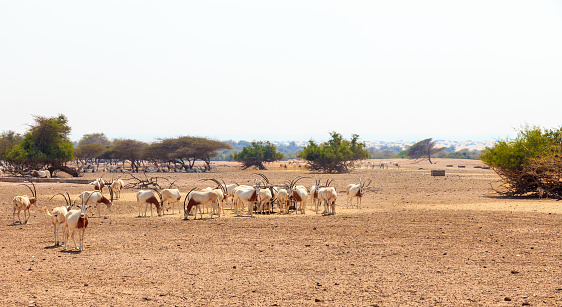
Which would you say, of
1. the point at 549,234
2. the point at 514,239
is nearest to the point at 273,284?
the point at 514,239

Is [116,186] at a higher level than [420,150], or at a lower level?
lower

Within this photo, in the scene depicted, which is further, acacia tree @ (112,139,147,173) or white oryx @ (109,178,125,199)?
acacia tree @ (112,139,147,173)

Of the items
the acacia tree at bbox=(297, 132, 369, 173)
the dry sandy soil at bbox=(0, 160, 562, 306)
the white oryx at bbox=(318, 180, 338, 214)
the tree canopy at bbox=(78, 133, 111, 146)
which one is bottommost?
the dry sandy soil at bbox=(0, 160, 562, 306)

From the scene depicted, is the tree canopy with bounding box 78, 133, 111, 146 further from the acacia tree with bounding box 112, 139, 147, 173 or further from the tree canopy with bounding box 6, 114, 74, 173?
the tree canopy with bounding box 6, 114, 74, 173

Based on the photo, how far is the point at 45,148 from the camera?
45906 millimetres

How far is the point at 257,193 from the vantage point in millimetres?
18250

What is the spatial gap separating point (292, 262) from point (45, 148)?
4193 centimetres

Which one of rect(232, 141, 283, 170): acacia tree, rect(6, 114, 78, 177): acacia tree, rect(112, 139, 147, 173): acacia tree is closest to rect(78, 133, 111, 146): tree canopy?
rect(112, 139, 147, 173): acacia tree

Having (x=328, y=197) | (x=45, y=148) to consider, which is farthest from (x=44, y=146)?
(x=328, y=197)

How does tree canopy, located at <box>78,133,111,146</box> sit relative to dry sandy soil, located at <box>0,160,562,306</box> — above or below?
above

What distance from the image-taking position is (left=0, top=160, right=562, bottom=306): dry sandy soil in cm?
788

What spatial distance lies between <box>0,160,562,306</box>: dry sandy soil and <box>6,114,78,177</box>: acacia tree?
101ft

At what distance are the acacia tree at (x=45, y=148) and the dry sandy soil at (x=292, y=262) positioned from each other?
30.7 meters

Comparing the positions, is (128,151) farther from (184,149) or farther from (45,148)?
(45,148)
